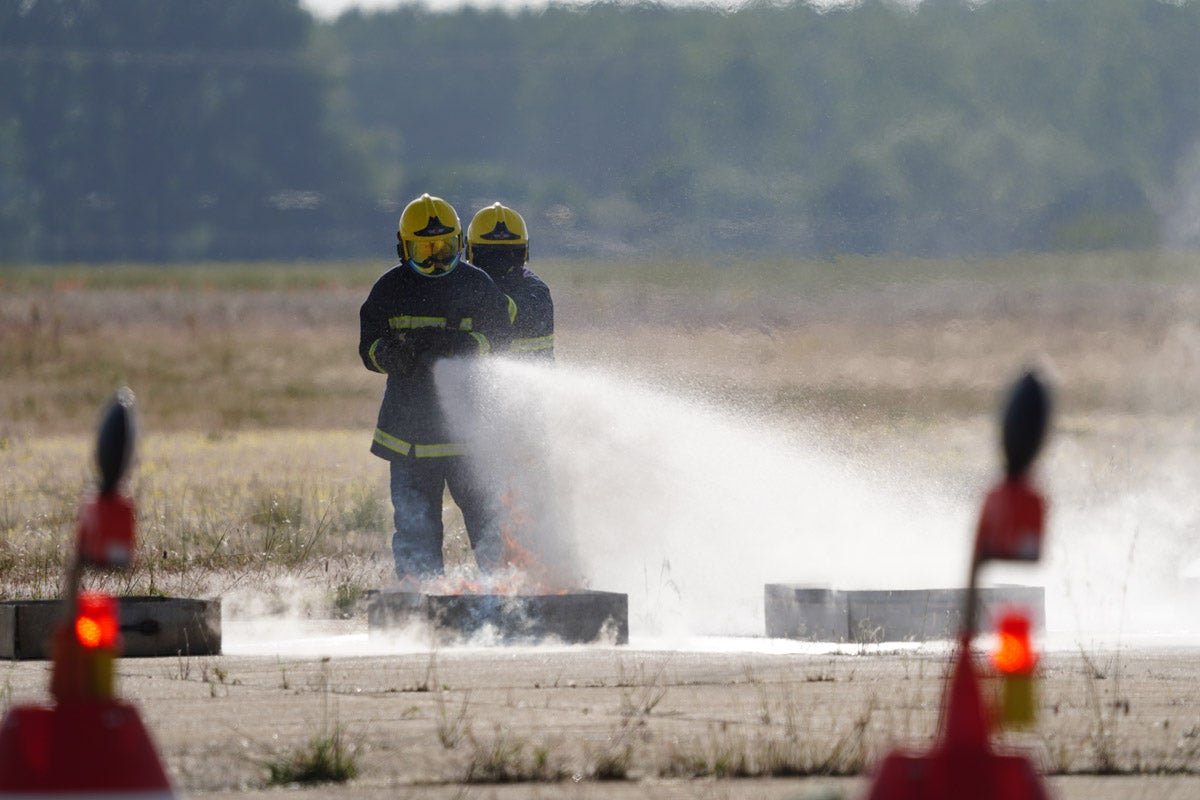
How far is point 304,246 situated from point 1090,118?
54.9 feet

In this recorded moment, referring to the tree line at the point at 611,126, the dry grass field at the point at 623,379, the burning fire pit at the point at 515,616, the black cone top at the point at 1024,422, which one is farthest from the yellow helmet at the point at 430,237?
the black cone top at the point at 1024,422

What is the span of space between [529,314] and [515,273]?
27 cm

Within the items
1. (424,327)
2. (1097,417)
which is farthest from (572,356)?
(424,327)

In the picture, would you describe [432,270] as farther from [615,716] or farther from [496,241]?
[615,716]

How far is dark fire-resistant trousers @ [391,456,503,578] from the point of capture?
11.3m

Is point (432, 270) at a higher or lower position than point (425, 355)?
higher

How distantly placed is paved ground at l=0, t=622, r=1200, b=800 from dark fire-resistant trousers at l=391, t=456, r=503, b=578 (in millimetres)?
1436

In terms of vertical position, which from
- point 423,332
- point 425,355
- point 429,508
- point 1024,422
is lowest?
point 1024,422

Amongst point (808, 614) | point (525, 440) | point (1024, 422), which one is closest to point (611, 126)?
point (525, 440)

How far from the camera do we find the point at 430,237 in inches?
443

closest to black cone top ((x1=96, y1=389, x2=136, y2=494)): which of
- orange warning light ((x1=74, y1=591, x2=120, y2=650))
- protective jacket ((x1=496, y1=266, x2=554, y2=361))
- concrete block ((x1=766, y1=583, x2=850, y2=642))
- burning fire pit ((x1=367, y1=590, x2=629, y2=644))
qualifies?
orange warning light ((x1=74, y1=591, x2=120, y2=650))

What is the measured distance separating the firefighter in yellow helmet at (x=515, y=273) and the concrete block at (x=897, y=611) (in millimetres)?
2320

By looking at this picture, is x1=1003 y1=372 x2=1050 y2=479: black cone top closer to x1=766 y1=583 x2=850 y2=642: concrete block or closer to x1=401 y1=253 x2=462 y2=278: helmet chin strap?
x1=766 y1=583 x2=850 y2=642: concrete block

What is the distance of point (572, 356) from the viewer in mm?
18672
